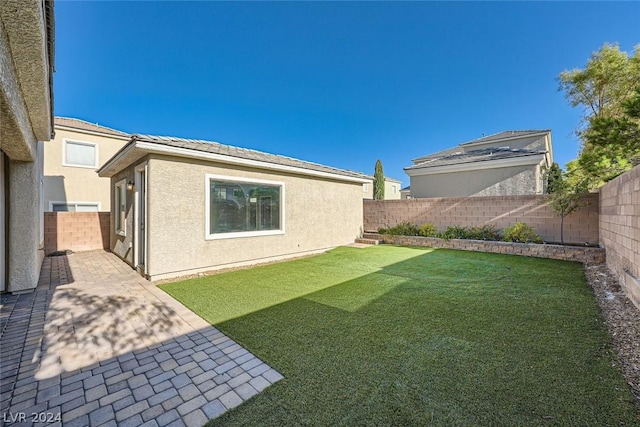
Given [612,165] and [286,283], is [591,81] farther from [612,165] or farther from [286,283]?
[286,283]

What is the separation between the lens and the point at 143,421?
2.39 metres

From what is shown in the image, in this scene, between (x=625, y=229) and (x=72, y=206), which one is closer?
(x=625, y=229)

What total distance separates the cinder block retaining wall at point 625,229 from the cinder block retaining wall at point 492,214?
2267 mm

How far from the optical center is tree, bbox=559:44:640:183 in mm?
8266

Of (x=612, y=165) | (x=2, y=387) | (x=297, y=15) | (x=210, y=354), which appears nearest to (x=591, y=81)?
(x=612, y=165)

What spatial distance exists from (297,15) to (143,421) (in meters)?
15.8

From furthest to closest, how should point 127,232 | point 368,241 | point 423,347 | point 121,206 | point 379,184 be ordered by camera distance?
point 379,184 < point 368,241 < point 121,206 < point 127,232 < point 423,347

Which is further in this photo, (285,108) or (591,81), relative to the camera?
(285,108)

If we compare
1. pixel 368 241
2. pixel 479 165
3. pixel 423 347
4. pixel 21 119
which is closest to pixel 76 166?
pixel 21 119

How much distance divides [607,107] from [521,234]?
10953 mm

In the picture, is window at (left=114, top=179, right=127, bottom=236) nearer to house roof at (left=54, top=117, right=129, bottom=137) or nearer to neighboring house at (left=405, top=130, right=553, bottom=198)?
house roof at (left=54, top=117, right=129, bottom=137)

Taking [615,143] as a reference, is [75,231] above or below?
→ below

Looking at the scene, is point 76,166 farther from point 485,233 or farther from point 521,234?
point 521,234

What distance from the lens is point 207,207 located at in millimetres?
7941
